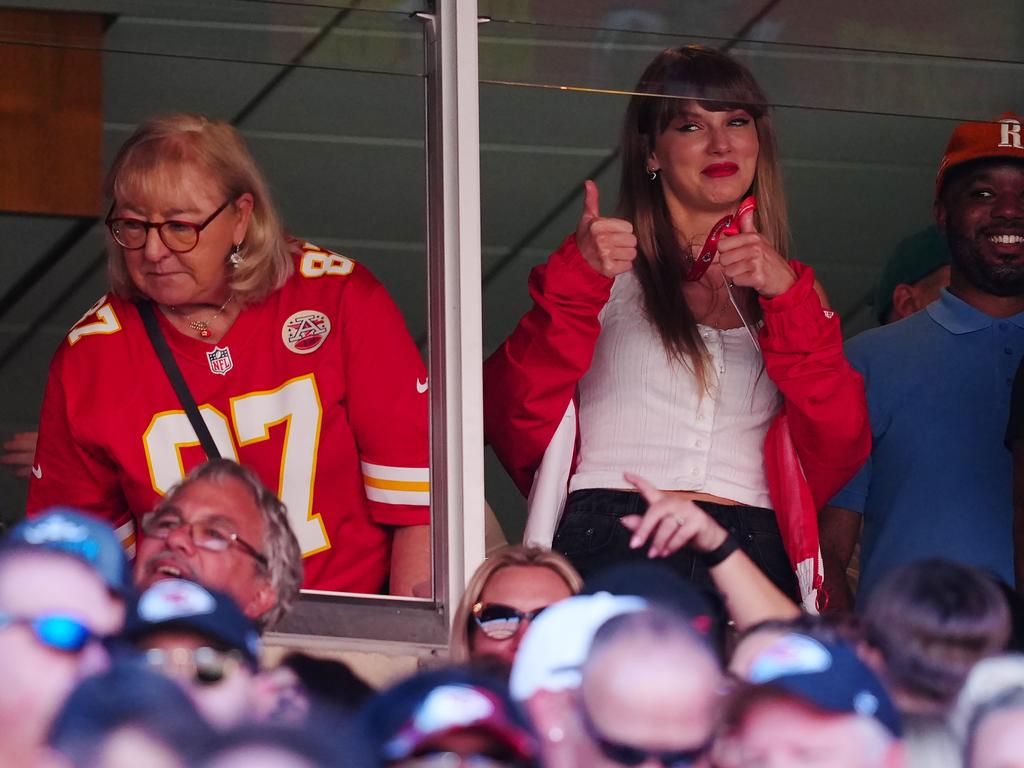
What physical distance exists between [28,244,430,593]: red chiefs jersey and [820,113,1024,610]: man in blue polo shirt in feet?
2.91

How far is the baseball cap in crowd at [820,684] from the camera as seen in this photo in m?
1.77

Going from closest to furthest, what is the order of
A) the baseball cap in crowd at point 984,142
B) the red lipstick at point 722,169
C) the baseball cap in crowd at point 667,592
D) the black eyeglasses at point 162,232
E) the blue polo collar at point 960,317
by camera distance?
the baseball cap in crowd at point 667,592 → the black eyeglasses at point 162,232 → the red lipstick at point 722,169 → the baseball cap in crowd at point 984,142 → the blue polo collar at point 960,317

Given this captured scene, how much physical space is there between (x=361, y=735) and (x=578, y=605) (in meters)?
0.48

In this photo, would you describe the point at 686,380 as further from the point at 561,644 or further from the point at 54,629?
the point at 54,629

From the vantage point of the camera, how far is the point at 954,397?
11.3ft

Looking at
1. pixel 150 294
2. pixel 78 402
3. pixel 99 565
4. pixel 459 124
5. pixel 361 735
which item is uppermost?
pixel 459 124

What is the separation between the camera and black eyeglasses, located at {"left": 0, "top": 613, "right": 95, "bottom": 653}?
5.74 ft

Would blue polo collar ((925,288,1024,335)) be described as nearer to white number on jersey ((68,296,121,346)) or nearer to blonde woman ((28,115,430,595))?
blonde woman ((28,115,430,595))

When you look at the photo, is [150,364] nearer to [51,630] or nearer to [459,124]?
[459,124]

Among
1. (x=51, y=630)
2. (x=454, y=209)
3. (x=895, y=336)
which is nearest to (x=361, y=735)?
(x=51, y=630)

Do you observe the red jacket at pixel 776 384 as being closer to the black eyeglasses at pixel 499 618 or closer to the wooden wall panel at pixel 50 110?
the black eyeglasses at pixel 499 618

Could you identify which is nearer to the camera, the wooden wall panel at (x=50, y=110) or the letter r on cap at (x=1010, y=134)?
the wooden wall panel at (x=50, y=110)

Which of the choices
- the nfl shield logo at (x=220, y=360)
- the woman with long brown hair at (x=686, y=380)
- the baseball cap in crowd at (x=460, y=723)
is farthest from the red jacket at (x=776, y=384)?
the baseball cap in crowd at (x=460, y=723)

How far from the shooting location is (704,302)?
312cm
